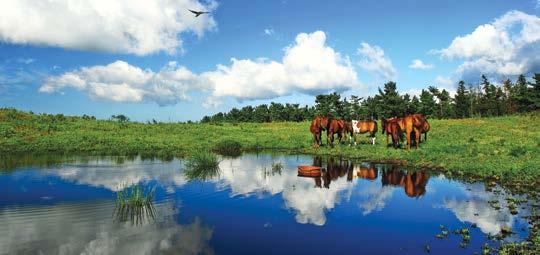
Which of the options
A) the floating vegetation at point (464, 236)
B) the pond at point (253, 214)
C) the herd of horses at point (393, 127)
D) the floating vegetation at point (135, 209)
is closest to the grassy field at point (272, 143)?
the herd of horses at point (393, 127)

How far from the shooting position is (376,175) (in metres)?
20.0

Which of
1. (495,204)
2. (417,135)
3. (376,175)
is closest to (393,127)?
(417,135)

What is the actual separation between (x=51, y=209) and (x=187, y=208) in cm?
441

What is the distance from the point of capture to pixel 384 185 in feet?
56.8

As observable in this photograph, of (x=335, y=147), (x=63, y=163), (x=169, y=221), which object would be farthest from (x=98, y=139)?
(x=169, y=221)

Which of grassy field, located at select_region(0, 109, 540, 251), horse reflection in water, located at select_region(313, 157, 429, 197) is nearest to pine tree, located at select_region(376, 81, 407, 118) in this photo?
grassy field, located at select_region(0, 109, 540, 251)

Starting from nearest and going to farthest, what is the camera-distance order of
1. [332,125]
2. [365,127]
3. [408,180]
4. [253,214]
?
[253,214]
[408,180]
[332,125]
[365,127]

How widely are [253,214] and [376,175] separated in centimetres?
975

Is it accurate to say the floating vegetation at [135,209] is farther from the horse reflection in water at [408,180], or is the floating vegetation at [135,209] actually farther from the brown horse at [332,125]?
the brown horse at [332,125]

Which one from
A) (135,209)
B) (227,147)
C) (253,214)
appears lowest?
(253,214)

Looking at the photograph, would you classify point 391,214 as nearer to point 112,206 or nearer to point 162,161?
point 112,206

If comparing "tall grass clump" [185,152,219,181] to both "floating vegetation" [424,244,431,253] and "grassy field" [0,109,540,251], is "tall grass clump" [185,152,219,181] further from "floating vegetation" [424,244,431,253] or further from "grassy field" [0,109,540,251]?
"floating vegetation" [424,244,431,253]

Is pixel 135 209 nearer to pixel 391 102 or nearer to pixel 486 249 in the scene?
pixel 486 249

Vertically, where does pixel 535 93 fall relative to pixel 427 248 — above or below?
above
